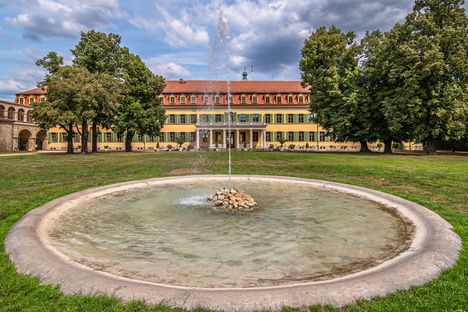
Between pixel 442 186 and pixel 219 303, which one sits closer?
pixel 219 303

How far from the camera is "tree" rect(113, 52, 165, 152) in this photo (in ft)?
135

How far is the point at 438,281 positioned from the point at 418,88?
100 ft

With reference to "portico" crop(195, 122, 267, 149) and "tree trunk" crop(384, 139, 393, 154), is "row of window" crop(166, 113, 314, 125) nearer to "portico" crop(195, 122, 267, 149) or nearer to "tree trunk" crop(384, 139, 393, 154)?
"portico" crop(195, 122, 267, 149)

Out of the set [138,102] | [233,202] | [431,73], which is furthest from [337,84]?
[233,202]

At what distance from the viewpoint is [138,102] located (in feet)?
136


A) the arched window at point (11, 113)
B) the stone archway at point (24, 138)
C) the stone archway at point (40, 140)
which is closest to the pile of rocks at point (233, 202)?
the arched window at point (11, 113)

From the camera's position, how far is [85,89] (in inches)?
1305

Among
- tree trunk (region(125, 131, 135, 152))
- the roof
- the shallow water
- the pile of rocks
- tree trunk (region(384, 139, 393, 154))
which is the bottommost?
the shallow water

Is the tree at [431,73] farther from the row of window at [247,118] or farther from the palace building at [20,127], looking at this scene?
the palace building at [20,127]

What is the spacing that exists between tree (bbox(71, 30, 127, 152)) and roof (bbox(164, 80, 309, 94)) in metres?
15.8

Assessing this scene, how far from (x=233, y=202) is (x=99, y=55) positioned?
39.5m

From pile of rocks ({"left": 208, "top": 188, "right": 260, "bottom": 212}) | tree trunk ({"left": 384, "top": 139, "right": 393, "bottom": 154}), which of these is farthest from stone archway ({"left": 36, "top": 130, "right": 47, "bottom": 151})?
pile of rocks ({"left": 208, "top": 188, "right": 260, "bottom": 212})

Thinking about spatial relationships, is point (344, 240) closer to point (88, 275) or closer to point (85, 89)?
point (88, 275)

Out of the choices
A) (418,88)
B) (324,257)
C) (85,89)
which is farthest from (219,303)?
(85,89)
